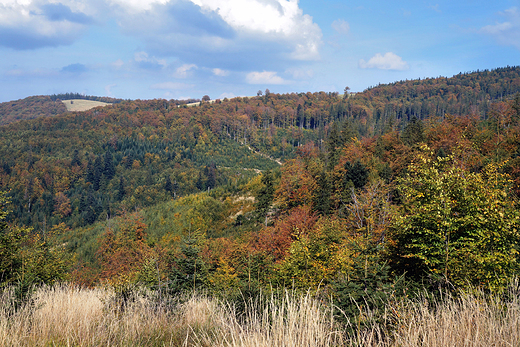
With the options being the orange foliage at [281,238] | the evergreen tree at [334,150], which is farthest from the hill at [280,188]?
the evergreen tree at [334,150]

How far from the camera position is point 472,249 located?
356 inches

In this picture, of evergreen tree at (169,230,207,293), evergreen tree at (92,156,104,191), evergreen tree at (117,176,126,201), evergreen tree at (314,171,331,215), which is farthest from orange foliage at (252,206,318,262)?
evergreen tree at (92,156,104,191)

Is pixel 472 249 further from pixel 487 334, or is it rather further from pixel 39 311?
pixel 39 311

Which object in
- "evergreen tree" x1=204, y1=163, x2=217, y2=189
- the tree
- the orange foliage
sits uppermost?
the tree

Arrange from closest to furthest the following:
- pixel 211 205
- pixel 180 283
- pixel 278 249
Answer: pixel 180 283, pixel 278 249, pixel 211 205

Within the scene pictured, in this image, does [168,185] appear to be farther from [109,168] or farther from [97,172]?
[97,172]

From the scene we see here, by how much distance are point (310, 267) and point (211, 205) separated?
143 ft

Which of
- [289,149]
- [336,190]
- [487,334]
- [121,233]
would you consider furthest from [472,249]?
[289,149]

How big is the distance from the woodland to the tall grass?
512mm

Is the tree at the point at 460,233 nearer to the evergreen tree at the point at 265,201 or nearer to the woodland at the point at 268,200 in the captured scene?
the woodland at the point at 268,200

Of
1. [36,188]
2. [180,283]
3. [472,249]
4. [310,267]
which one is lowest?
[36,188]

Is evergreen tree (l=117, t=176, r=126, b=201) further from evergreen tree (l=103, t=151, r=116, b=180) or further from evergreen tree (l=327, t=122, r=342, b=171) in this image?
evergreen tree (l=327, t=122, r=342, b=171)

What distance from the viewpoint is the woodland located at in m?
9.06

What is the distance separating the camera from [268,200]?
44.4m
